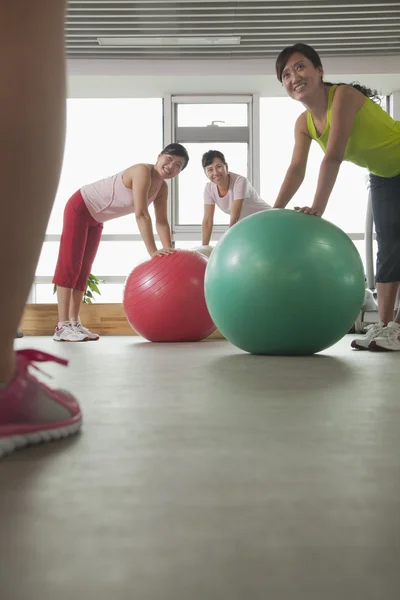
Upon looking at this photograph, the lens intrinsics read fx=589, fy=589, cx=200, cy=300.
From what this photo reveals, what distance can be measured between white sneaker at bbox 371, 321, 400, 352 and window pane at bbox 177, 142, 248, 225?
15.8 feet

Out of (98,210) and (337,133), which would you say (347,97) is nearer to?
(337,133)

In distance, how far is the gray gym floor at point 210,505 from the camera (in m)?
0.44

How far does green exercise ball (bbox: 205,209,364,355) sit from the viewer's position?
224 centimetres

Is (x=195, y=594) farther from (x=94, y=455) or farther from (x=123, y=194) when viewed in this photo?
(x=123, y=194)

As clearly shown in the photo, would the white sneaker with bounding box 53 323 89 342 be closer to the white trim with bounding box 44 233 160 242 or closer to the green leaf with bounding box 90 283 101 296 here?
the green leaf with bounding box 90 283 101 296

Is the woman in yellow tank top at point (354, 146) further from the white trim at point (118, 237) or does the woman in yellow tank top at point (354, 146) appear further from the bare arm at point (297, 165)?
the white trim at point (118, 237)

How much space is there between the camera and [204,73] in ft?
23.2

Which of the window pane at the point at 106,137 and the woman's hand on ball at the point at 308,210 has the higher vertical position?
the window pane at the point at 106,137

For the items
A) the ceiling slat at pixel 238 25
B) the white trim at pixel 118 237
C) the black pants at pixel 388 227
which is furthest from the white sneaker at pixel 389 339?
the white trim at pixel 118 237

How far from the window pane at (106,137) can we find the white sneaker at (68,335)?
3.48 meters

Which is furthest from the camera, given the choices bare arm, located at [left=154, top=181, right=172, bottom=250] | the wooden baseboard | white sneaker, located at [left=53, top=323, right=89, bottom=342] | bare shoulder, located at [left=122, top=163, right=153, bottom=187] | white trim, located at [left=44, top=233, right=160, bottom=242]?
white trim, located at [left=44, top=233, right=160, bottom=242]

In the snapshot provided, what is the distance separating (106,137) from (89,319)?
9.12 feet

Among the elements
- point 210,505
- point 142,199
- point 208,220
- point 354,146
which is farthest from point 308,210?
point 208,220

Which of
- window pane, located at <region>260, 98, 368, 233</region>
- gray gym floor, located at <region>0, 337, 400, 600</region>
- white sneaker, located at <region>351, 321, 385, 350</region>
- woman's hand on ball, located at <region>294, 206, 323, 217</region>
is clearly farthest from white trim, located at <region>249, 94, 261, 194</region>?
gray gym floor, located at <region>0, 337, 400, 600</region>
